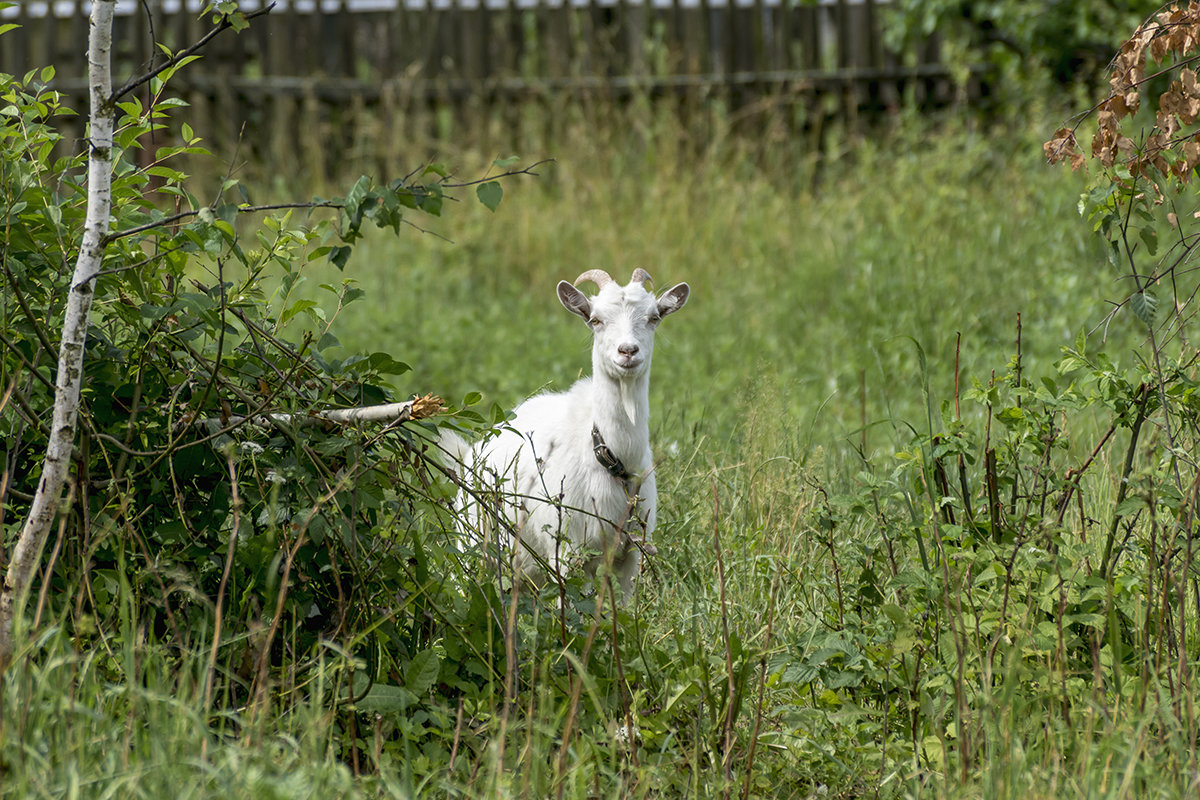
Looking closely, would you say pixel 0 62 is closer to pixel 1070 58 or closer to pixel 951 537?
pixel 1070 58

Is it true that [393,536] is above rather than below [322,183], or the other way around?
below

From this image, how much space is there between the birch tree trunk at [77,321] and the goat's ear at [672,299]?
2386 mm

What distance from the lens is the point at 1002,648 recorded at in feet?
9.41

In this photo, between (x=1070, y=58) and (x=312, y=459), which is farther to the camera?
(x=1070, y=58)

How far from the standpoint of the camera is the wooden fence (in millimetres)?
11898

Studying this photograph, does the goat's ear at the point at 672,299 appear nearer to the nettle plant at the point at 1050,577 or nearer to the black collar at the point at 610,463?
the black collar at the point at 610,463

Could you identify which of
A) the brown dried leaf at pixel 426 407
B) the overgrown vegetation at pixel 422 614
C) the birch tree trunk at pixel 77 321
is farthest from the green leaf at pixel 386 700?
the birch tree trunk at pixel 77 321

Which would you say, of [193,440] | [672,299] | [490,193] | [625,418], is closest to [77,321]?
[193,440]

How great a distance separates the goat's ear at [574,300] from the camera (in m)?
4.45

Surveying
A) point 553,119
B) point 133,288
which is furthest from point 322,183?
point 133,288

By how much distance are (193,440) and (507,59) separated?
9904 mm

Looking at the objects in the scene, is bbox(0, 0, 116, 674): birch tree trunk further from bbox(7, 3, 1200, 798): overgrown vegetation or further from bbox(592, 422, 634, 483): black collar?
bbox(592, 422, 634, 483): black collar

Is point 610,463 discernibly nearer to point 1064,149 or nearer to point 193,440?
point 193,440

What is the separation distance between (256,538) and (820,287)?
5.93 meters
